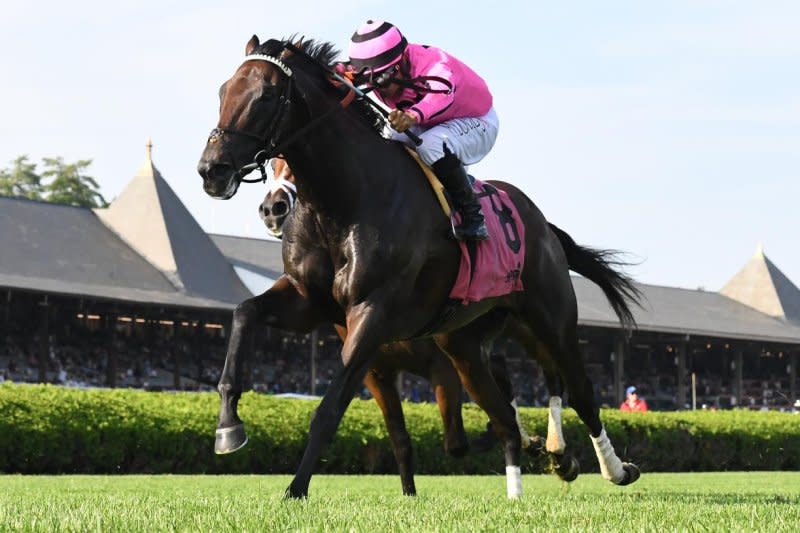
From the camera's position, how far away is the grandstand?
2602 centimetres

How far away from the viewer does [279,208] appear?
20.3ft

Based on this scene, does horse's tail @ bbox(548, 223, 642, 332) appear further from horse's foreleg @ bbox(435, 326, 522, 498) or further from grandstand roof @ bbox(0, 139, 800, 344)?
grandstand roof @ bbox(0, 139, 800, 344)

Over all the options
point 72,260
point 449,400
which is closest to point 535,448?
point 449,400

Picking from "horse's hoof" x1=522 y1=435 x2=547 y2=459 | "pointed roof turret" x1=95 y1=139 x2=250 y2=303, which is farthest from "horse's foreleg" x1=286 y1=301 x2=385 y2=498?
"pointed roof turret" x1=95 y1=139 x2=250 y2=303

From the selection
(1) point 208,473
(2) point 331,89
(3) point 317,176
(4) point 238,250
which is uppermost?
→ (4) point 238,250

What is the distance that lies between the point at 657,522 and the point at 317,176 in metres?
2.19

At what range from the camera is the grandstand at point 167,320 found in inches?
1024

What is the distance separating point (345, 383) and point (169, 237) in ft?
82.6

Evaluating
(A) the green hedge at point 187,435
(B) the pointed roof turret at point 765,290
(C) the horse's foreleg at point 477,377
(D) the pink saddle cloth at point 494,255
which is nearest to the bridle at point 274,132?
(D) the pink saddle cloth at point 494,255

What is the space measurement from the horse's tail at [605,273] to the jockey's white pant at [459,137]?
1701 millimetres

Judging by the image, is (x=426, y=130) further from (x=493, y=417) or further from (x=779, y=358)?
(x=779, y=358)

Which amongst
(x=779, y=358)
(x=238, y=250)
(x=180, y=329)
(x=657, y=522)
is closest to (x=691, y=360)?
(x=779, y=358)

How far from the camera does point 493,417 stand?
730 cm

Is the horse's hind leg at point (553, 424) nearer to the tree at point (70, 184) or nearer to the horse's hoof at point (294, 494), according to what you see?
the horse's hoof at point (294, 494)
